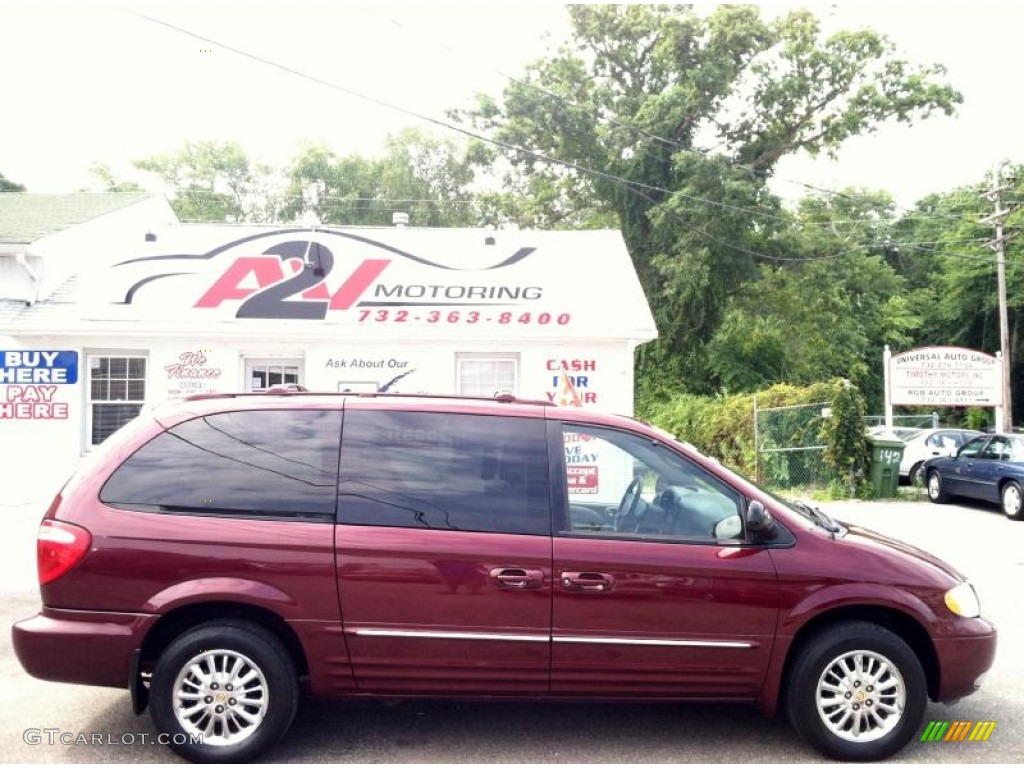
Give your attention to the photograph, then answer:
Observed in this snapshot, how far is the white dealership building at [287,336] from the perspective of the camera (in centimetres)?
1327

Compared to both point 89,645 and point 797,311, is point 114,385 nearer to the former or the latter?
point 89,645

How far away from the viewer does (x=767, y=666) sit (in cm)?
441

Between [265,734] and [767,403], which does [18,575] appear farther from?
[767,403]

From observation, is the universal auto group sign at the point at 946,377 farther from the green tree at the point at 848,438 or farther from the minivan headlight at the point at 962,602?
the minivan headlight at the point at 962,602

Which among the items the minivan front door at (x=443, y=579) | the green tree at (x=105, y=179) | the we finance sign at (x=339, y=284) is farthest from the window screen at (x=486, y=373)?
the green tree at (x=105, y=179)

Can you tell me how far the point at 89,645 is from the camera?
4262 millimetres

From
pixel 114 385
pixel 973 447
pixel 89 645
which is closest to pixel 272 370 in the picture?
pixel 114 385

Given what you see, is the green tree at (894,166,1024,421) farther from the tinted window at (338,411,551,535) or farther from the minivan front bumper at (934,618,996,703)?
the tinted window at (338,411,551,535)

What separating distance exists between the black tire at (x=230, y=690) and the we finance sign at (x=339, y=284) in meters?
9.21

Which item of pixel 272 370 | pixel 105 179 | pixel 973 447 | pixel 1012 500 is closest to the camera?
pixel 272 370

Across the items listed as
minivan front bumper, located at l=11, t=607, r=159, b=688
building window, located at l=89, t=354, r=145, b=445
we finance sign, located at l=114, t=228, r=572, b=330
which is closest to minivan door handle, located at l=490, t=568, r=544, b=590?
minivan front bumper, located at l=11, t=607, r=159, b=688

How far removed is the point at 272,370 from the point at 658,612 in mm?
10453

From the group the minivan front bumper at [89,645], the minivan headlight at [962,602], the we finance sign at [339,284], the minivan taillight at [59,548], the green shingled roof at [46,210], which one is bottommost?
the minivan front bumper at [89,645]

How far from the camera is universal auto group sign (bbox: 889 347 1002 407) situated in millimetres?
18797
